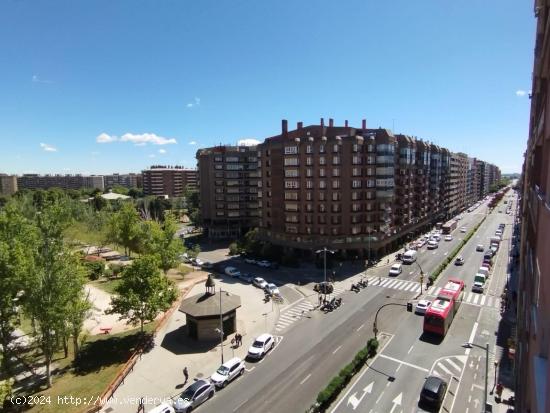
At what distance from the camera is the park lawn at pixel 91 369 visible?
2998 centimetres

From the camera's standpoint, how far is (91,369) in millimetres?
35188

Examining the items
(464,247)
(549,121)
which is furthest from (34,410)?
(464,247)

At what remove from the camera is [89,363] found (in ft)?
120

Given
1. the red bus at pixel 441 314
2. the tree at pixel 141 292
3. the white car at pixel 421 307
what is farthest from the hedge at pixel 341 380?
the tree at pixel 141 292

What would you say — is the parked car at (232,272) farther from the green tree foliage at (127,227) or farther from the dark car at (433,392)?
the dark car at (433,392)

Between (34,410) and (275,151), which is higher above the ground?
(275,151)

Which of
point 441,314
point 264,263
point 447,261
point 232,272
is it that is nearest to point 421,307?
point 441,314

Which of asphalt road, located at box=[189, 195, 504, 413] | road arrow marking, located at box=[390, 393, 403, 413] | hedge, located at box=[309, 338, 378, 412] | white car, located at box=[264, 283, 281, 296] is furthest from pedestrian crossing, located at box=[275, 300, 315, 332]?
road arrow marking, located at box=[390, 393, 403, 413]

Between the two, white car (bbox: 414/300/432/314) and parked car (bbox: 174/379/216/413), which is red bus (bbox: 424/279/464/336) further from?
parked car (bbox: 174/379/216/413)

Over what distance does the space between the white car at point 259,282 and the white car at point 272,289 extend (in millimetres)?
862

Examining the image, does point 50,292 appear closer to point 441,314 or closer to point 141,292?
point 141,292

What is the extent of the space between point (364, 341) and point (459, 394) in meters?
11.5

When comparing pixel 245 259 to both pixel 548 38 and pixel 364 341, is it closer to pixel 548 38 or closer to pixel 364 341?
pixel 364 341

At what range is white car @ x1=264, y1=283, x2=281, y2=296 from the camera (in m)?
56.1
